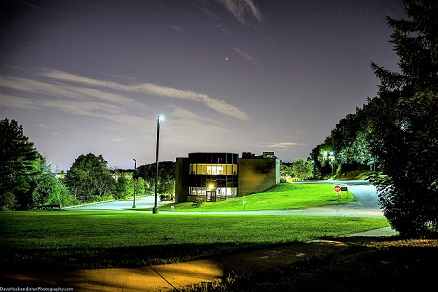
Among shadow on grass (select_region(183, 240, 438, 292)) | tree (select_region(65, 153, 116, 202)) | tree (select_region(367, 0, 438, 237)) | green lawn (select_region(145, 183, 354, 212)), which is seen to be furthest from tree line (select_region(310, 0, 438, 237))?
tree (select_region(65, 153, 116, 202))

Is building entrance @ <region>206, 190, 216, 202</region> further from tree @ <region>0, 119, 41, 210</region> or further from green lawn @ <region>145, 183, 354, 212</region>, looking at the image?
tree @ <region>0, 119, 41, 210</region>

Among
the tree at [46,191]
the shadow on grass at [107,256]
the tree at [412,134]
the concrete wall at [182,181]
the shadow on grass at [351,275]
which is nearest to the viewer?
the shadow on grass at [351,275]

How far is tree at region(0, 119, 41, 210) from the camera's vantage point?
44444 mm

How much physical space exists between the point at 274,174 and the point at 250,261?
54391 millimetres

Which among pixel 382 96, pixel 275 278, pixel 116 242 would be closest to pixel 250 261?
pixel 275 278

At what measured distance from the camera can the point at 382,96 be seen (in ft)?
38.5

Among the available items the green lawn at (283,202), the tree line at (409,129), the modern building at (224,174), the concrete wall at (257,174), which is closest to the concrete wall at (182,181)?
the modern building at (224,174)

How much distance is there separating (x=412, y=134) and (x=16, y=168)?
54283mm

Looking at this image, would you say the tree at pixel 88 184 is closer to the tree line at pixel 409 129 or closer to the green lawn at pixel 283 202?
the green lawn at pixel 283 202

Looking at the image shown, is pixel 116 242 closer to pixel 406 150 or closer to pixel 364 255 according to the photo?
pixel 364 255

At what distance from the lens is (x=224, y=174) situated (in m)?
62.7

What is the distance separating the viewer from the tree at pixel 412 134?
901cm

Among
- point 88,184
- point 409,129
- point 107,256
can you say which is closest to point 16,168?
point 88,184

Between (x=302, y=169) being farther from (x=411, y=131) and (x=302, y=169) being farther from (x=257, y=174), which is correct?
(x=411, y=131)
